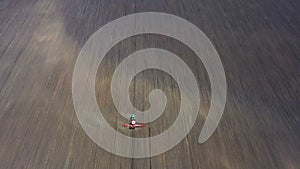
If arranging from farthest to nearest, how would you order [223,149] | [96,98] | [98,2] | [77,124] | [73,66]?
[98,2] < [73,66] < [96,98] < [77,124] < [223,149]

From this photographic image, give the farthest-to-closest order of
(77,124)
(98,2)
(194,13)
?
(98,2) < (194,13) < (77,124)

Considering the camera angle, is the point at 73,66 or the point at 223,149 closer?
the point at 223,149

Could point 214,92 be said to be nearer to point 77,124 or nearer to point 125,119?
point 125,119

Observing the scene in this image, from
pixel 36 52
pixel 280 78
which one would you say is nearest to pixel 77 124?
pixel 36 52

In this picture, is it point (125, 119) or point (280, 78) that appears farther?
point (280, 78)

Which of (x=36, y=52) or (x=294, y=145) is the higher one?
(x=36, y=52)

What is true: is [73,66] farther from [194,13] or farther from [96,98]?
[194,13]

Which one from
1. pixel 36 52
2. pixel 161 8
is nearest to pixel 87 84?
pixel 36 52

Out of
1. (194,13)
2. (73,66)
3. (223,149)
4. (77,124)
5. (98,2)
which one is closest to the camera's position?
(223,149)

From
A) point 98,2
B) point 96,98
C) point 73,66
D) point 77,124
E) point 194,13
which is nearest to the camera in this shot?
point 77,124
